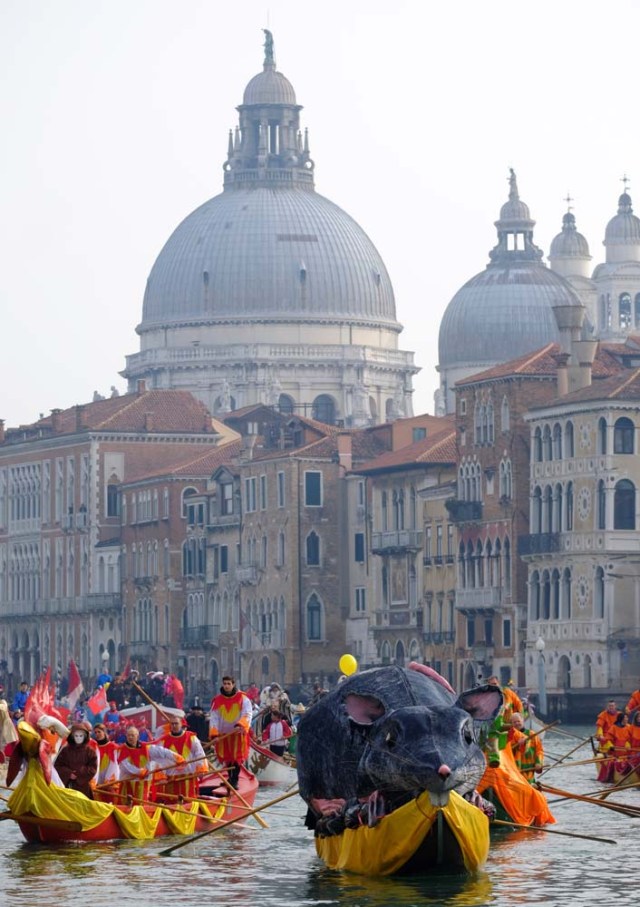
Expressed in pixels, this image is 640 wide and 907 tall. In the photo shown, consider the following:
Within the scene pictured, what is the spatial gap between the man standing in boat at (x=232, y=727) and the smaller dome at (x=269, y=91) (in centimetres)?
14678

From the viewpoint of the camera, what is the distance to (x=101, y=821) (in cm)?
4241

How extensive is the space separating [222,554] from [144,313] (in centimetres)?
4910

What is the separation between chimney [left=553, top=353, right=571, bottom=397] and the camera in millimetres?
112125

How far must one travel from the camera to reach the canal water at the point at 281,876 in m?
36.5

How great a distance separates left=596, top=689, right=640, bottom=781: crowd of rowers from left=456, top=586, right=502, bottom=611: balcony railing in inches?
2214

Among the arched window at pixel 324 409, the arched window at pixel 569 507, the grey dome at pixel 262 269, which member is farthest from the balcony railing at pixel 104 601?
the arched window at pixel 569 507

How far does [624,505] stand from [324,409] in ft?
251

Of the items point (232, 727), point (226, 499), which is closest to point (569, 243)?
point (226, 499)

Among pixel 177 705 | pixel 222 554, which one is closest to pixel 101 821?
pixel 177 705

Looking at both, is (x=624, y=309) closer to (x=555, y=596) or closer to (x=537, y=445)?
(x=537, y=445)

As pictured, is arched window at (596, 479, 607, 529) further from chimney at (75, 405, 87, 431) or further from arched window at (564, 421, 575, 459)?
chimney at (75, 405, 87, 431)

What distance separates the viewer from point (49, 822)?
42.2m

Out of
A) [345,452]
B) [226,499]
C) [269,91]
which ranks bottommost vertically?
[226,499]

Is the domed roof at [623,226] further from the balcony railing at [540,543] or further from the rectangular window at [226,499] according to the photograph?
the balcony railing at [540,543]
